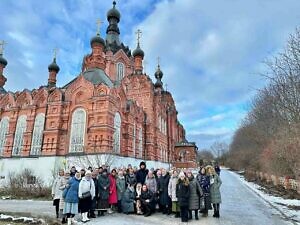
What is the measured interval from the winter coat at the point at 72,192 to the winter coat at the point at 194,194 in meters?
3.90

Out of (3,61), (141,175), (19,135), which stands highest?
(3,61)

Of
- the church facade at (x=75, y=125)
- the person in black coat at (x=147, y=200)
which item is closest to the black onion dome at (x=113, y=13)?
the church facade at (x=75, y=125)

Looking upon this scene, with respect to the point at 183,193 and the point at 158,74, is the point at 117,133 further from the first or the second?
the point at 158,74

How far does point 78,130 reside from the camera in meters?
23.2

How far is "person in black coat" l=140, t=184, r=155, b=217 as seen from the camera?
10.4m

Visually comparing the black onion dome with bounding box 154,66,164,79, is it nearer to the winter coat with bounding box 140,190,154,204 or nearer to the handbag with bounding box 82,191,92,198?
the winter coat with bounding box 140,190,154,204

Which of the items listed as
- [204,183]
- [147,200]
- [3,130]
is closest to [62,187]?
[147,200]

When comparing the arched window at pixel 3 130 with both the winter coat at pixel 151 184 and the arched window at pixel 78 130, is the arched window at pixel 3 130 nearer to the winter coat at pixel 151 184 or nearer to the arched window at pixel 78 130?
the arched window at pixel 78 130

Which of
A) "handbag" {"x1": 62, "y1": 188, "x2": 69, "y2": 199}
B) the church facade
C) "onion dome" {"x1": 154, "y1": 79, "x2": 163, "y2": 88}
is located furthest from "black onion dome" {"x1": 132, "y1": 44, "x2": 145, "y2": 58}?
"handbag" {"x1": 62, "y1": 188, "x2": 69, "y2": 199}

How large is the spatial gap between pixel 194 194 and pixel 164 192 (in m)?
1.31

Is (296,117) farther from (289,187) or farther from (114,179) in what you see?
(289,187)

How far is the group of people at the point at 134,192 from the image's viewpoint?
9211mm

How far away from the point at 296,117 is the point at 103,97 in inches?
593

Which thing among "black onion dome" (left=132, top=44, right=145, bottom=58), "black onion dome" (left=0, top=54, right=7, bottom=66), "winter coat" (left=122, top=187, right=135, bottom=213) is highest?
"black onion dome" (left=132, top=44, right=145, bottom=58)
